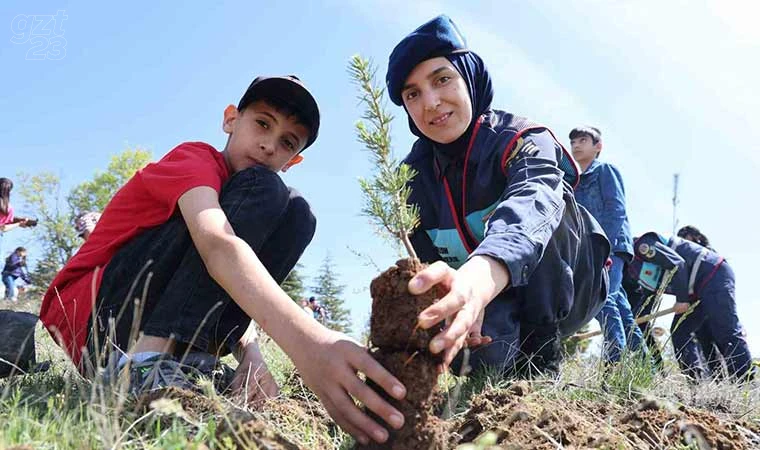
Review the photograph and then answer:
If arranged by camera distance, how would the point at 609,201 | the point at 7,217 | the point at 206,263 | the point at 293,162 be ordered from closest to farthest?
1. the point at 206,263
2. the point at 293,162
3. the point at 609,201
4. the point at 7,217

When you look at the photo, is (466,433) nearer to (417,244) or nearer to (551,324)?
(551,324)

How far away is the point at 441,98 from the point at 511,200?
82 cm

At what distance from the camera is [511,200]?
1973mm

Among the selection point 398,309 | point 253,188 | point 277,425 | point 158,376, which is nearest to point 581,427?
point 398,309

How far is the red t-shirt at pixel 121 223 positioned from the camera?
7.16ft

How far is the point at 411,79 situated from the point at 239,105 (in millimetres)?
800

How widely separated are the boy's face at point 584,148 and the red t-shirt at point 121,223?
146 inches

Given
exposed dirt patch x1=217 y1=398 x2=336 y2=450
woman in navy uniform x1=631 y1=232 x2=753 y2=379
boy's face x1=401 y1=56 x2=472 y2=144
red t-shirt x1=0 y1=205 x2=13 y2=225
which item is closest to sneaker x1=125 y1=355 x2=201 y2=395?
exposed dirt patch x1=217 y1=398 x2=336 y2=450

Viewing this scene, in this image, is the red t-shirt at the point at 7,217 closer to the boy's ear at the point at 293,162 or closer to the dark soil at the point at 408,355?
the boy's ear at the point at 293,162

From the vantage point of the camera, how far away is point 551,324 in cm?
270

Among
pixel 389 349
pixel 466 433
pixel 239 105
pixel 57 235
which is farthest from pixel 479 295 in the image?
pixel 57 235

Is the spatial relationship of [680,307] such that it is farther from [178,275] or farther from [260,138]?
[178,275]

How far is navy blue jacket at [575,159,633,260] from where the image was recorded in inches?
188

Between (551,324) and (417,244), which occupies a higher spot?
(417,244)
